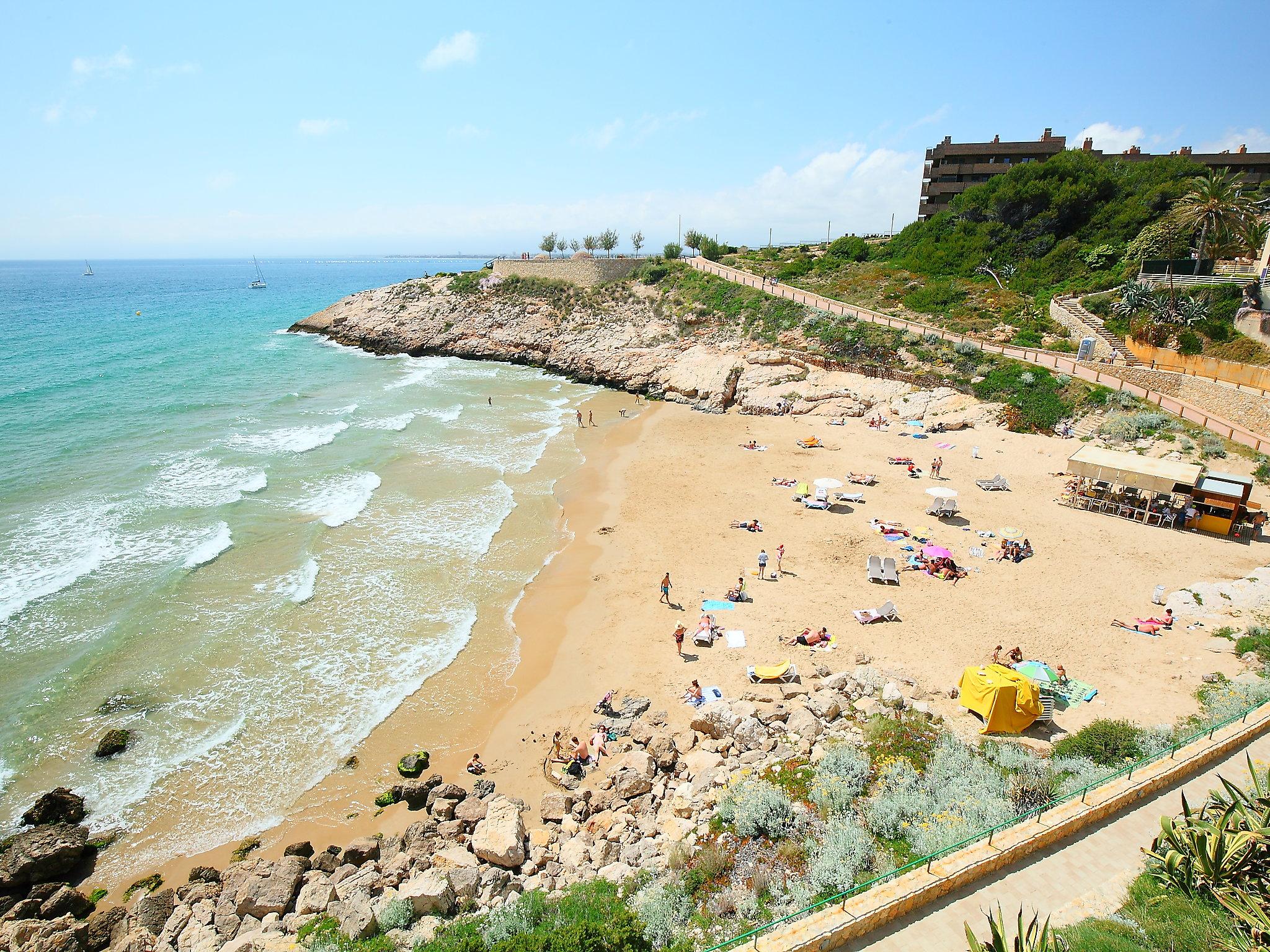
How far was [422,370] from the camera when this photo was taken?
177 feet

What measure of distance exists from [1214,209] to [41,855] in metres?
51.5

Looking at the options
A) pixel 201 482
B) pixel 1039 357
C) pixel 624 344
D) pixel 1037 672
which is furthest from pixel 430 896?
pixel 624 344

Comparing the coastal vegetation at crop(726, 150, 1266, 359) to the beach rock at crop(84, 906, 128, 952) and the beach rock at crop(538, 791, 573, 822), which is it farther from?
the beach rock at crop(84, 906, 128, 952)

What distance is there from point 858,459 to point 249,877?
26278 millimetres

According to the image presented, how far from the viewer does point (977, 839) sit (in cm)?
802

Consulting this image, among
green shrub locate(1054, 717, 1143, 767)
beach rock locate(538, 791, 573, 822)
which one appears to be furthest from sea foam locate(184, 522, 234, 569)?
green shrub locate(1054, 717, 1143, 767)

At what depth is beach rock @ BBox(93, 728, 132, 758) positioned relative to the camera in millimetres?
13859

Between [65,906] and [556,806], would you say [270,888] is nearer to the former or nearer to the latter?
[65,906]

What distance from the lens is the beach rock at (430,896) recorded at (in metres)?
9.42

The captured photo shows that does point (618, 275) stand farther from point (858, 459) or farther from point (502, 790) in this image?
point (502, 790)

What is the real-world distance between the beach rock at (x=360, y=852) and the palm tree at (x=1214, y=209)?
46.6m

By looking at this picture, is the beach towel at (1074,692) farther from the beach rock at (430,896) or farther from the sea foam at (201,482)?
the sea foam at (201,482)

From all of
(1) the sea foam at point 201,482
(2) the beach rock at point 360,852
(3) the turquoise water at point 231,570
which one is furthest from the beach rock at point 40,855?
(1) the sea foam at point 201,482

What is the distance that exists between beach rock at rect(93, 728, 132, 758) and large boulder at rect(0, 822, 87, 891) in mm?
2052
